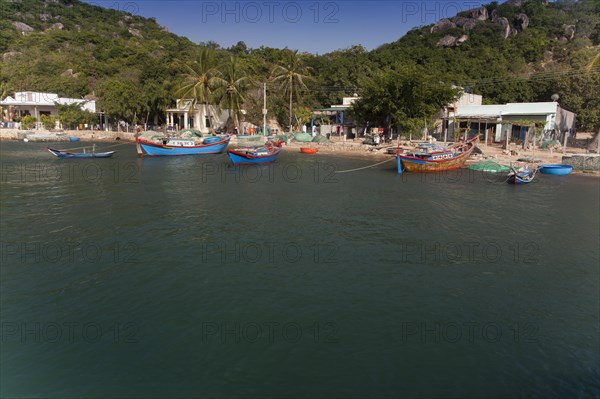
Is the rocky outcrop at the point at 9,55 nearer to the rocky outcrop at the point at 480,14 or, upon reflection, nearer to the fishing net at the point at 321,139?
the fishing net at the point at 321,139

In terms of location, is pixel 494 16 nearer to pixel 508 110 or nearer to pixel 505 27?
pixel 505 27

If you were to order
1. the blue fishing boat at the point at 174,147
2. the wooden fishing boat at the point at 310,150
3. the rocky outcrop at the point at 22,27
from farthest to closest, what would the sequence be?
the rocky outcrop at the point at 22,27 < the wooden fishing boat at the point at 310,150 < the blue fishing boat at the point at 174,147

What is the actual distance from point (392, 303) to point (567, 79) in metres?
55.3

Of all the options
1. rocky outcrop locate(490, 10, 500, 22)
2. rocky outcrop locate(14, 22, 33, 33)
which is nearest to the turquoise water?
rocky outcrop locate(490, 10, 500, 22)

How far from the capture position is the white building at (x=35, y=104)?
70.6 metres

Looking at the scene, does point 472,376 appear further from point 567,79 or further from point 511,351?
point 567,79

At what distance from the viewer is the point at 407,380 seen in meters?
9.38

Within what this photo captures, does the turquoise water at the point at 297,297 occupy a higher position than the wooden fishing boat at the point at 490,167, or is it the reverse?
the wooden fishing boat at the point at 490,167

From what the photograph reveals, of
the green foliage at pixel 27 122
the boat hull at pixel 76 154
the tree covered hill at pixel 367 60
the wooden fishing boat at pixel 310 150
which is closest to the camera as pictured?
the boat hull at pixel 76 154

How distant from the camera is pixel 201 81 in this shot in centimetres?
6150

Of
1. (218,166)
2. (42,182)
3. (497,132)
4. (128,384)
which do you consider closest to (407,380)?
(128,384)

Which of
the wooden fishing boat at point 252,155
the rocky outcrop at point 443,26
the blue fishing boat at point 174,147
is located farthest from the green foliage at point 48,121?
the rocky outcrop at point 443,26

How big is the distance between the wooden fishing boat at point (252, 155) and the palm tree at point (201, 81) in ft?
78.4

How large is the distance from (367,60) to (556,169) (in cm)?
5113
